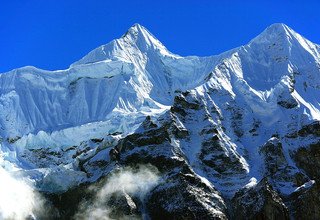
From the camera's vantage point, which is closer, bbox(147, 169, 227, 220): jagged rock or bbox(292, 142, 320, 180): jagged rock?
bbox(147, 169, 227, 220): jagged rock

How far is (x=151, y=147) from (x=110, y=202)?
1842 cm

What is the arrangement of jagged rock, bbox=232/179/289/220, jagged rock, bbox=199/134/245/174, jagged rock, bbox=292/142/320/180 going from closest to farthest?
jagged rock, bbox=232/179/289/220
jagged rock, bbox=199/134/245/174
jagged rock, bbox=292/142/320/180

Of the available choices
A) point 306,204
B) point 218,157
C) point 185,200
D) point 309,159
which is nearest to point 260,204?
point 306,204

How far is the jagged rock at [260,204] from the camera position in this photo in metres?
165

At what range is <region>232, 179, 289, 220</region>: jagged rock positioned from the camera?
165375 millimetres

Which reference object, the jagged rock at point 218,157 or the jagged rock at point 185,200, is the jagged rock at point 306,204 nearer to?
the jagged rock at point 185,200

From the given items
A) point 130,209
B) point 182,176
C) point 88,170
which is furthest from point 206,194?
point 88,170

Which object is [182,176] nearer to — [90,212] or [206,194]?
[206,194]

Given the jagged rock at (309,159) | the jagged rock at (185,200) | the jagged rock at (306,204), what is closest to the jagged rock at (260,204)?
the jagged rock at (306,204)

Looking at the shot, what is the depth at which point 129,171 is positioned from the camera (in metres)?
181

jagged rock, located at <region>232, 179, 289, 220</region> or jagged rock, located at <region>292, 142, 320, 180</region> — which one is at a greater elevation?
jagged rock, located at <region>292, 142, 320, 180</region>

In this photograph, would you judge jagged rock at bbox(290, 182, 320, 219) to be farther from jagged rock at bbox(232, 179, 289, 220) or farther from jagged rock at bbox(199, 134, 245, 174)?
jagged rock at bbox(199, 134, 245, 174)

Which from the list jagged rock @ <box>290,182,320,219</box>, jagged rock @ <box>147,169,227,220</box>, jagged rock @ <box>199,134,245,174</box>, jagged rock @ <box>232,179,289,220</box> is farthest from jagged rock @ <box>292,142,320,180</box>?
jagged rock @ <box>147,169,227,220</box>

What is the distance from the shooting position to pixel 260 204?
16625cm
